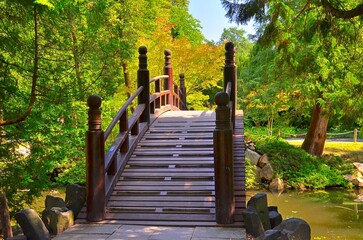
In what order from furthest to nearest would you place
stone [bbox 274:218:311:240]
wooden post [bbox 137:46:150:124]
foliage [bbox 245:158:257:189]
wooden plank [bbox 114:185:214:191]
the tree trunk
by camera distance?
the tree trunk → foliage [bbox 245:158:257:189] → wooden post [bbox 137:46:150:124] → wooden plank [bbox 114:185:214:191] → stone [bbox 274:218:311:240]

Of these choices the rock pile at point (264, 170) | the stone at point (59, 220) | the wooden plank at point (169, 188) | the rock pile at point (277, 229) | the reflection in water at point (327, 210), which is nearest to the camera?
the rock pile at point (277, 229)

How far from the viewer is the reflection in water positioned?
1149 cm

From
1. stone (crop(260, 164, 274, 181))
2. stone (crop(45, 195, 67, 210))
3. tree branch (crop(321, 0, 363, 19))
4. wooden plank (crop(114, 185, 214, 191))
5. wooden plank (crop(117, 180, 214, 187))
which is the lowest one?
stone (crop(260, 164, 274, 181))

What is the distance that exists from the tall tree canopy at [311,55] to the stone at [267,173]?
2.92 metres

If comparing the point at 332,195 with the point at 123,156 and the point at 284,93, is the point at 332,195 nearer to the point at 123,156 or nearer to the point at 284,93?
the point at 284,93

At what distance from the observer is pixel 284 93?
1947cm

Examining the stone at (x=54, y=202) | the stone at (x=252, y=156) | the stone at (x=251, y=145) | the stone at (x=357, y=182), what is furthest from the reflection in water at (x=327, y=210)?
the stone at (x=54, y=202)

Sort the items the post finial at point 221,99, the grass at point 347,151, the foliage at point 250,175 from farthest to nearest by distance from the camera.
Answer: the grass at point 347,151 → the foliage at point 250,175 → the post finial at point 221,99

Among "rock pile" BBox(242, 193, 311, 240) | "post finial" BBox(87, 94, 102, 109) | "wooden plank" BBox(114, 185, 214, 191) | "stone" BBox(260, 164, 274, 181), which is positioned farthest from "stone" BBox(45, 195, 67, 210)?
"stone" BBox(260, 164, 274, 181)

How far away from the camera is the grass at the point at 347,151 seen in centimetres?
2081

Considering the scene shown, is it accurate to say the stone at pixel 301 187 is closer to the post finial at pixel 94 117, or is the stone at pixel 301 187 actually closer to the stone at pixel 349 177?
the stone at pixel 349 177

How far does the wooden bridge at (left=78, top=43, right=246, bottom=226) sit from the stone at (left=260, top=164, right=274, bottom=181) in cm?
994

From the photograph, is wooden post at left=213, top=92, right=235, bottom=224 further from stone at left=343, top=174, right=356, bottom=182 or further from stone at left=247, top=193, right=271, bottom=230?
stone at left=343, top=174, right=356, bottom=182

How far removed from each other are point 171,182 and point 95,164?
3.98 ft
